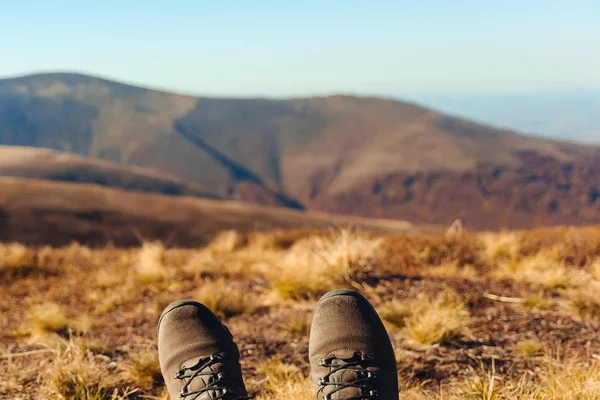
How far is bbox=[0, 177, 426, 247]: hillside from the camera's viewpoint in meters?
28.1

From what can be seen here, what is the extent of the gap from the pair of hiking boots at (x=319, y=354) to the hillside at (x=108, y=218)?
22.3m

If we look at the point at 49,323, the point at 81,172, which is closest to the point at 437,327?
the point at 49,323

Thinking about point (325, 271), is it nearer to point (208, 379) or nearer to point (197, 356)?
point (197, 356)

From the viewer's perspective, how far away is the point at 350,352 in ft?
8.98

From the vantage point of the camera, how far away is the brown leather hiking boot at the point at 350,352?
2.53 m

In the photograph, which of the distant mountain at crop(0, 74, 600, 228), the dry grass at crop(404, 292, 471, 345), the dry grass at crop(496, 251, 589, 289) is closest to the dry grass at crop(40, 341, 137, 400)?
the dry grass at crop(404, 292, 471, 345)

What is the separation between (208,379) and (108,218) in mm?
32158

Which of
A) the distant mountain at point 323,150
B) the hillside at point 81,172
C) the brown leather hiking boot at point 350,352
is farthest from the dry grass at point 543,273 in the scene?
the distant mountain at point 323,150

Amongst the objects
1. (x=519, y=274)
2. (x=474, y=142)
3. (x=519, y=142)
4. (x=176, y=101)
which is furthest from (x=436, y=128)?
(x=519, y=274)

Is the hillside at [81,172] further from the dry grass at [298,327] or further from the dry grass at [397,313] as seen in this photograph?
the dry grass at [397,313]

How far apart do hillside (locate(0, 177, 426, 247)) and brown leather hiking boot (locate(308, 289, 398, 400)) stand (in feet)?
73.1

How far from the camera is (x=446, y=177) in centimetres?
12362

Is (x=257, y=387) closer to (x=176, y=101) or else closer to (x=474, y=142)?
(x=474, y=142)

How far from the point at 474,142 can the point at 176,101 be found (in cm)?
9608
